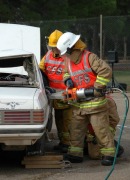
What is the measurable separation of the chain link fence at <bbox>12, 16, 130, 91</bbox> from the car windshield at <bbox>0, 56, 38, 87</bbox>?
11569 mm

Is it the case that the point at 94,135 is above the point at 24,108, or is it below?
below

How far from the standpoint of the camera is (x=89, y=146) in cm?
789

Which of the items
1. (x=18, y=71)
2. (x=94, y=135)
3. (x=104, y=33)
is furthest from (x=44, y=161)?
(x=104, y=33)

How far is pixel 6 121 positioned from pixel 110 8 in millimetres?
34000

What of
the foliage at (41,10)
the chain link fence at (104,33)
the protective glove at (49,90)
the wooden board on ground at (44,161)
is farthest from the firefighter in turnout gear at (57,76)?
the foliage at (41,10)

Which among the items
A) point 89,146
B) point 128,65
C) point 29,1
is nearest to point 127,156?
point 89,146

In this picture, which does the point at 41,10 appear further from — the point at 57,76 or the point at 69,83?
the point at 69,83

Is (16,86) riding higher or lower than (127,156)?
higher

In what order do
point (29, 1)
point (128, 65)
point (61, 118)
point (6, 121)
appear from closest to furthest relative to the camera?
1. point (6, 121)
2. point (61, 118)
3. point (128, 65)
4. point (29, 1)

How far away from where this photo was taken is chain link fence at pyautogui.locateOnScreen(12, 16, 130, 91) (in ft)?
66.0

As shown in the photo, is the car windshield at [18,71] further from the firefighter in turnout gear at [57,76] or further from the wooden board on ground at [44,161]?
the wooden board on ground at [44,161]

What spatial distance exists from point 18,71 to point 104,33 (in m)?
12.2

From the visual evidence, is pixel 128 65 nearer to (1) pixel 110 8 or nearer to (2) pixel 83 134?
(2) pixel 83 134

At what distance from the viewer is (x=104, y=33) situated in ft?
66.9
